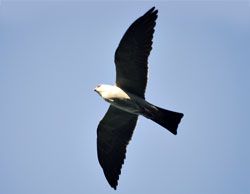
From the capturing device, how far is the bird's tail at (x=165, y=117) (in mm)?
13945

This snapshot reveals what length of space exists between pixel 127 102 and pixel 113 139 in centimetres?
141

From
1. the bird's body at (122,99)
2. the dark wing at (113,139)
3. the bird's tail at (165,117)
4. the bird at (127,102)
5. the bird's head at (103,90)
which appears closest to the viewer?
the bird's tail at (165,117)

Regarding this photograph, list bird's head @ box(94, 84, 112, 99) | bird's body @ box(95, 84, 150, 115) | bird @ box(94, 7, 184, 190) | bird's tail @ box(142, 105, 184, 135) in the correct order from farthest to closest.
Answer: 1. bird's head @ box(94, 84, 112, 99)
2. bird's body @ box(95, 84, 150, 115)
3. bird @ box(94, 7, 184, 190)
4. bird's tail @ box(142, 105, 184, 135)

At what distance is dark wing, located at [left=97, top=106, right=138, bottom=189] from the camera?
15.0 metres

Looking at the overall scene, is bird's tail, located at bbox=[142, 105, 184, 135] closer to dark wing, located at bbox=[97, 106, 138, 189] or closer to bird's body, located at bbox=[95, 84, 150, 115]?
bird's body, located at bbox=[95, 84, 150, 115]

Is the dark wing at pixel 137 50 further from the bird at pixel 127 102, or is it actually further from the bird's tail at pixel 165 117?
the bird's tail at pixel 165 117

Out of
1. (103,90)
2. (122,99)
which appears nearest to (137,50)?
(122,99)

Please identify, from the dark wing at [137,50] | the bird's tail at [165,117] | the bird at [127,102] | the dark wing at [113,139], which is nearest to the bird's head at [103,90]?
the bird at [127,102]

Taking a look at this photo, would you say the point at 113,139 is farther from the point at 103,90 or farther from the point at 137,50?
the point at 137,50

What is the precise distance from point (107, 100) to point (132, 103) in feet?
2.32

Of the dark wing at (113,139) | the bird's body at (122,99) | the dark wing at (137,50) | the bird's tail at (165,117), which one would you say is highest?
the dark wing at (137,50)

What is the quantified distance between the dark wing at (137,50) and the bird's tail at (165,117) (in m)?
0.60

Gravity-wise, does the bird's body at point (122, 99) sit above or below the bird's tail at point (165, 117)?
above

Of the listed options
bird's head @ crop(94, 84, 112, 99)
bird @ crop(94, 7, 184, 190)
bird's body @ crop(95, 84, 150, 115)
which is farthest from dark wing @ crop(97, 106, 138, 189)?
bird's head @ crop(94, 84, 112, 99)
